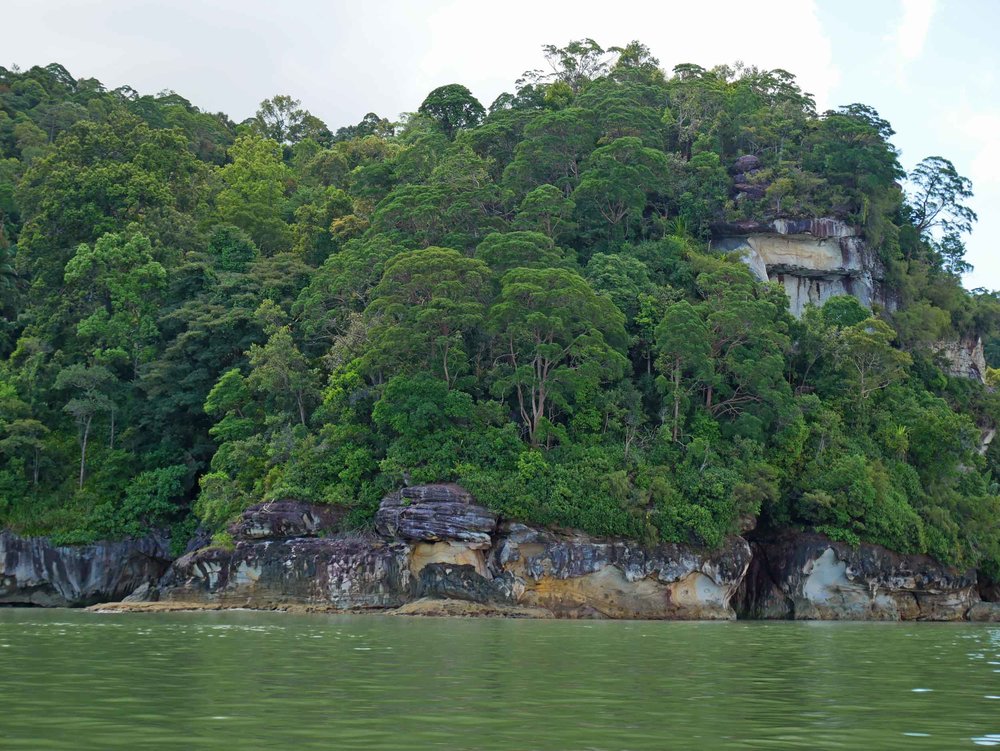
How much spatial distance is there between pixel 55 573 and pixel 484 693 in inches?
1374

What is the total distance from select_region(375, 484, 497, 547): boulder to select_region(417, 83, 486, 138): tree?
1283 inches

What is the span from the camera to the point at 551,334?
1473 inches

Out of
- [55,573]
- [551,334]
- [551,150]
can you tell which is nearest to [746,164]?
[551,150]

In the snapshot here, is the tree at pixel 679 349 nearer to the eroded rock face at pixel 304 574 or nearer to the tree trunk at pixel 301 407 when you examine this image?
the eroded rock face at pixel 304 574

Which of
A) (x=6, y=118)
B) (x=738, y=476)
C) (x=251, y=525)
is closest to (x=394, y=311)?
(x=251, y=525)

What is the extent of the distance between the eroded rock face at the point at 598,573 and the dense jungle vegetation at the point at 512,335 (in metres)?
0.71

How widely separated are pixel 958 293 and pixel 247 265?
3404 centimetres

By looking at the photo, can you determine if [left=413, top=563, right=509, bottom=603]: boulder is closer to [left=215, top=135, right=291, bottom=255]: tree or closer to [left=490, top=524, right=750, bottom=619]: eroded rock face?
[left=490, top=524, right=750, bottom=619]: eroded rock face

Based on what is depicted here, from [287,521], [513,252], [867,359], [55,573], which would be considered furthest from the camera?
[867,359]

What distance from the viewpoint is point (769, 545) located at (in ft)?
131

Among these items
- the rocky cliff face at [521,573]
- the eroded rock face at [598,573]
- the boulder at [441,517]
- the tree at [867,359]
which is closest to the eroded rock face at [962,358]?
the tree at [867,359]

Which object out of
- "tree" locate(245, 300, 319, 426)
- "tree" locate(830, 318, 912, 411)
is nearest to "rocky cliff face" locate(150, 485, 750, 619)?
"tree" locate(245, 300, 319, 426)

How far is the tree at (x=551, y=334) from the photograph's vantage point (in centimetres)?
3716

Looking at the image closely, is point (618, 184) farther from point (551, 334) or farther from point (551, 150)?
point (551, 334)
